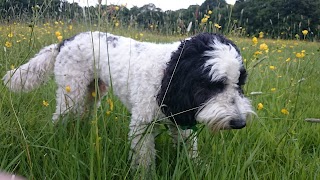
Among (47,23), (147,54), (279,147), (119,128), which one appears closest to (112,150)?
(119,128)

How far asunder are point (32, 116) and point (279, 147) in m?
1.86

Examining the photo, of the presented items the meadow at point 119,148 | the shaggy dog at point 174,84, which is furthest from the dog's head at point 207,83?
the meadow at point 119,148

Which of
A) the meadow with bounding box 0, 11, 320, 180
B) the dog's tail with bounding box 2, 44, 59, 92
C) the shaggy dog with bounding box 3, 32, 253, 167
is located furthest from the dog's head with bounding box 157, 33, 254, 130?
the dog's tail with bounding box 2, 44, 59, 92

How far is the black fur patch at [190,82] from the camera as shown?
218cm

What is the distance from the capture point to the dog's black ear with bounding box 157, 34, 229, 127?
86.0 inches

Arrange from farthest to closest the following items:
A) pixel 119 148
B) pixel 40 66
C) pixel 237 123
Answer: pixel 40 66 → pixel 119 148 → pixel 237 123

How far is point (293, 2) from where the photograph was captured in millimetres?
10867

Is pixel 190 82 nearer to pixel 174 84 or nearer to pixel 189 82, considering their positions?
pixel 189 82

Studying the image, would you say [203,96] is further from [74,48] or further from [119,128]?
[74,48]

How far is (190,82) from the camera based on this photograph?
7.27ft

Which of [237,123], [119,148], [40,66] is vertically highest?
[40,66]

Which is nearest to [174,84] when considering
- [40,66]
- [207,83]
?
[207,83]

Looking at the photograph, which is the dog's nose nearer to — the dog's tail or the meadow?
the meadow

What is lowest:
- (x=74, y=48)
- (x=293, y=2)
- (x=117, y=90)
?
(x=117, y=90)
